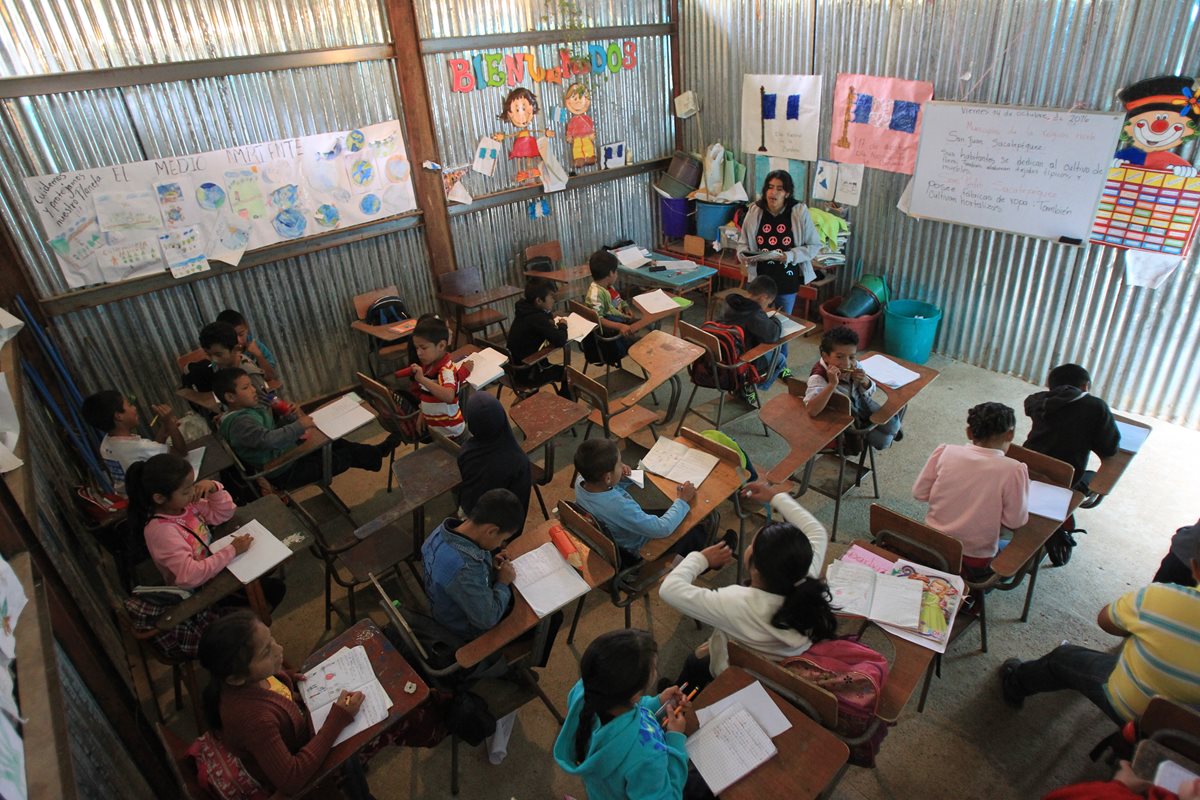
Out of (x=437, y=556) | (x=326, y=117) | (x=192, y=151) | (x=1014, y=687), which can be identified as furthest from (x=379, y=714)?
(x=326, y=117)

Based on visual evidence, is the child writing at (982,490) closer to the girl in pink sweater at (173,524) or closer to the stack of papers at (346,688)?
the stack of papers at (346,688)

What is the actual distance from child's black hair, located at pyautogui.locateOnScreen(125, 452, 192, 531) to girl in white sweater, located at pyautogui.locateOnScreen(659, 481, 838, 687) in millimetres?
2099

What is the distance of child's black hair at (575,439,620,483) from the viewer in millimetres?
3039

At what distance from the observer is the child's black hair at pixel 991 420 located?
9.89 ft

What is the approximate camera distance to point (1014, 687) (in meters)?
3.09

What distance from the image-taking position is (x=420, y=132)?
581 centimetres

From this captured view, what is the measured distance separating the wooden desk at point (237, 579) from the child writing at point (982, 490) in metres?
2.91

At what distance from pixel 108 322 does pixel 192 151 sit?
132 cm

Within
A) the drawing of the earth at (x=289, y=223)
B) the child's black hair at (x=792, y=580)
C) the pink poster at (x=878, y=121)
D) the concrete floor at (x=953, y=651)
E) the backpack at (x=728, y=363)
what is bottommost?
the concrete floor at (x=953, y=651)

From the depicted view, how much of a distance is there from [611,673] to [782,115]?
601cm

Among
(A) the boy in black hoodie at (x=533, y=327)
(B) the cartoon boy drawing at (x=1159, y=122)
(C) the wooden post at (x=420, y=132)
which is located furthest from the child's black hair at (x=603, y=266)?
(B) the cartoon boy drawing at (x=1159, y=122)

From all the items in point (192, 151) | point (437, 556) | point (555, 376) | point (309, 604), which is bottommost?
point (309, 604)

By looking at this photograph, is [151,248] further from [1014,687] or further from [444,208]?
[1014,687]

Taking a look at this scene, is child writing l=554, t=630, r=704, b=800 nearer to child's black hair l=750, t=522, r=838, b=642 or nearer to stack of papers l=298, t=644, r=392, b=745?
child's black hair l=750, t=522, r=838, b=642
